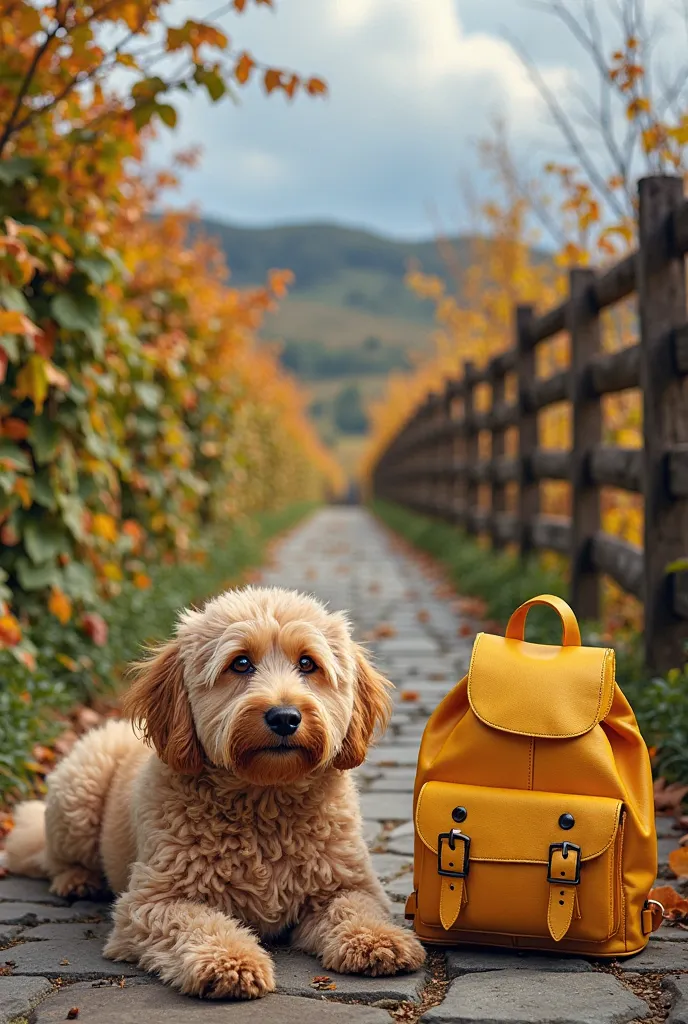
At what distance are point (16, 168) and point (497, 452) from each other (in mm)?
7098

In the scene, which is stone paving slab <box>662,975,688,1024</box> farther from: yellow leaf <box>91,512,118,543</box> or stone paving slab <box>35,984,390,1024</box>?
yellow leaf <box>91,512,118,543</box>

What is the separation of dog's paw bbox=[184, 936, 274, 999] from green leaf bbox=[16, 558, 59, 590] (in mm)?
3113

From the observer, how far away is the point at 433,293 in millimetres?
18406

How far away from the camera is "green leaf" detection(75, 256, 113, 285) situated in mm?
5746

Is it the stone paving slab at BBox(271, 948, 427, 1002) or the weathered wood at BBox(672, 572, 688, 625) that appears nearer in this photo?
the stone paving slab at BBox(271, 948, 427, 1002)

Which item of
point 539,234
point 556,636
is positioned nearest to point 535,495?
point 556,636

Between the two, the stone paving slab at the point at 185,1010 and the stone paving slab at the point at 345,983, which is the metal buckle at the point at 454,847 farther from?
the stone paving slab at the point at 185,1010

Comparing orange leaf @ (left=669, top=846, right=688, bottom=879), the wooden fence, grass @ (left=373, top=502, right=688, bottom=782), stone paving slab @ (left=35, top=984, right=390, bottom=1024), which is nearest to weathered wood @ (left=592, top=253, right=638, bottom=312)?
the wooden fence

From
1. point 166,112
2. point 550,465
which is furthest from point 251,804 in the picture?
point 550,465

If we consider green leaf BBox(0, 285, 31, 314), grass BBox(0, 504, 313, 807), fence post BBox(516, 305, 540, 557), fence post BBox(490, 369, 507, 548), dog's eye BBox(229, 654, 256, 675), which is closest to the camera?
dog's eye BBox(229, 654, 256, 675)

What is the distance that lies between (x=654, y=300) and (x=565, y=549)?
9.21 ft

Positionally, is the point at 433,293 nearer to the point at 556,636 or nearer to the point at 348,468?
the point at 556,636

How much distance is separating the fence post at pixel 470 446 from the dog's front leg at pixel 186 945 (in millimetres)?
10470

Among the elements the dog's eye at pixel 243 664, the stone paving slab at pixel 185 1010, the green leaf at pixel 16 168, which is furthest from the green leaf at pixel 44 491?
the stone paving slab at pixel 185 1010
